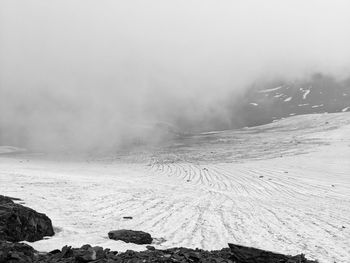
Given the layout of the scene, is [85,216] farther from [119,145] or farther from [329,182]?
[119,145]

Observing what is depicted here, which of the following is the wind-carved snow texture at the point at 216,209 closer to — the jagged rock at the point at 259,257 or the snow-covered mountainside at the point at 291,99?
the jagged rock at the point at 259,257

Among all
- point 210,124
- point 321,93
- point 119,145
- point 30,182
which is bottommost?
point 30,182

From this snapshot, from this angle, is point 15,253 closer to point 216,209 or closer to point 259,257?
point 259,257

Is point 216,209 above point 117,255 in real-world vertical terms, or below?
above

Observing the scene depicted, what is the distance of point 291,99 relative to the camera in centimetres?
11519

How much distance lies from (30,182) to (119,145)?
138ft

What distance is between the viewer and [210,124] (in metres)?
88.6

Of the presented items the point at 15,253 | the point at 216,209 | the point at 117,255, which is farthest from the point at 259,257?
the point at 216,209

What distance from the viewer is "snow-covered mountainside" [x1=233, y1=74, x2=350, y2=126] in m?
98.9

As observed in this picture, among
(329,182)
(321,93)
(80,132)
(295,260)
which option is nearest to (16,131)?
(80,132)

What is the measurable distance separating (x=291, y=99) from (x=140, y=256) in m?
116

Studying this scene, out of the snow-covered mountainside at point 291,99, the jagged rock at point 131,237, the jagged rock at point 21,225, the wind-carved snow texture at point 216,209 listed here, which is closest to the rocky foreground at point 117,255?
the jagged rock at point 21,225

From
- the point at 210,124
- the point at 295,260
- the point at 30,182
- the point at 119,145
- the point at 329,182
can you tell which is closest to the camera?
the point at 295,260

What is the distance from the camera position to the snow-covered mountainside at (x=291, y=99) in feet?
325
